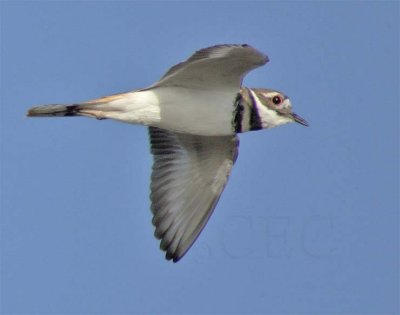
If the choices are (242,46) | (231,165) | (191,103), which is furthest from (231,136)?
(242,46)

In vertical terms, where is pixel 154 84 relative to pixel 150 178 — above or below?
above

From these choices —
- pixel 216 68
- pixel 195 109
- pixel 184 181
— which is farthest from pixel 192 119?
pixel 184 181

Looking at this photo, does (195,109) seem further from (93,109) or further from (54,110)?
(54,110)

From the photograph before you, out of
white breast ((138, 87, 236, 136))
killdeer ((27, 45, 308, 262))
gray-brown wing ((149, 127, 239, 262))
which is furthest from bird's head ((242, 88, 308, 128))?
gray-brown wing ((149, 127, 239, 262))

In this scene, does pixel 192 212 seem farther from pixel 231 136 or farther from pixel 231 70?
pixel 231 70

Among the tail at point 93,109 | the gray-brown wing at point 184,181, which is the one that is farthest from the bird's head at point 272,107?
the tail at point 93,109

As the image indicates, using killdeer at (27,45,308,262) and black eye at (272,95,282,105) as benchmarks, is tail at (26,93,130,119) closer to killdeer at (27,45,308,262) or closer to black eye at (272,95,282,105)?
killdeer at (27,45,308,262)
